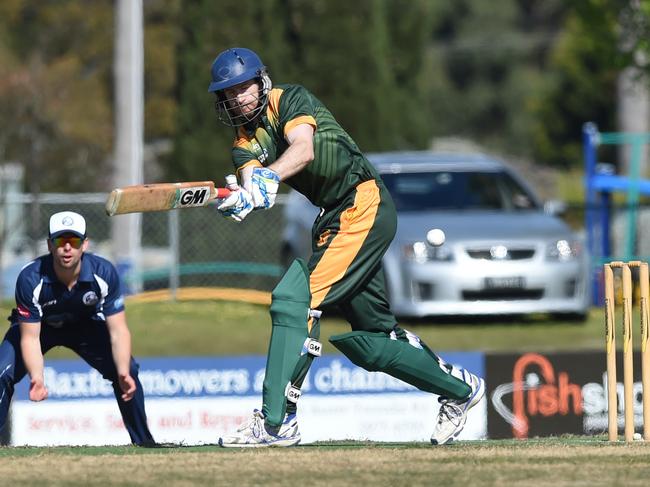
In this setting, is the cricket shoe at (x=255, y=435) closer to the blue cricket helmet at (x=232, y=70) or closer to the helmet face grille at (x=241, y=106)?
the helmet face grille at (x=241, y=106)

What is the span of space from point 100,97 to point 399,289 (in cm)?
2340

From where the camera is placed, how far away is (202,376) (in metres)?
11.8

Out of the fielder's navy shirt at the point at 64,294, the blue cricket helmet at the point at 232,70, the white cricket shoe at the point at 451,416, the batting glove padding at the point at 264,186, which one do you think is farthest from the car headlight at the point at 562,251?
the batting glove padding at the point at 264,186

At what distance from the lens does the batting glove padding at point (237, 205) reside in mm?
6559

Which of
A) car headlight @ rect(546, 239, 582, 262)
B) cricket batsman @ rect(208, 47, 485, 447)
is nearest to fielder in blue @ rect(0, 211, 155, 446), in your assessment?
cricket batsman @ rect(208, 47, 485, 447)

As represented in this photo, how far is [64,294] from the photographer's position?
872cm

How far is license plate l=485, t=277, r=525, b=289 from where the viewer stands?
1345cm

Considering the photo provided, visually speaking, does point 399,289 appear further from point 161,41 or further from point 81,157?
point 161,41

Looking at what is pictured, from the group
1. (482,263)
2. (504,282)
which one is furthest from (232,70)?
(504,282)

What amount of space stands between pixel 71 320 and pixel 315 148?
2.60m

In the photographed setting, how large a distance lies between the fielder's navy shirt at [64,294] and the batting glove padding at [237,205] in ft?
7.70

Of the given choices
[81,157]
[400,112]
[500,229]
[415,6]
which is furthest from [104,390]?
[415,6]

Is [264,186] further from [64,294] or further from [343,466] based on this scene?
[64,294]

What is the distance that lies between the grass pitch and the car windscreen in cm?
723
